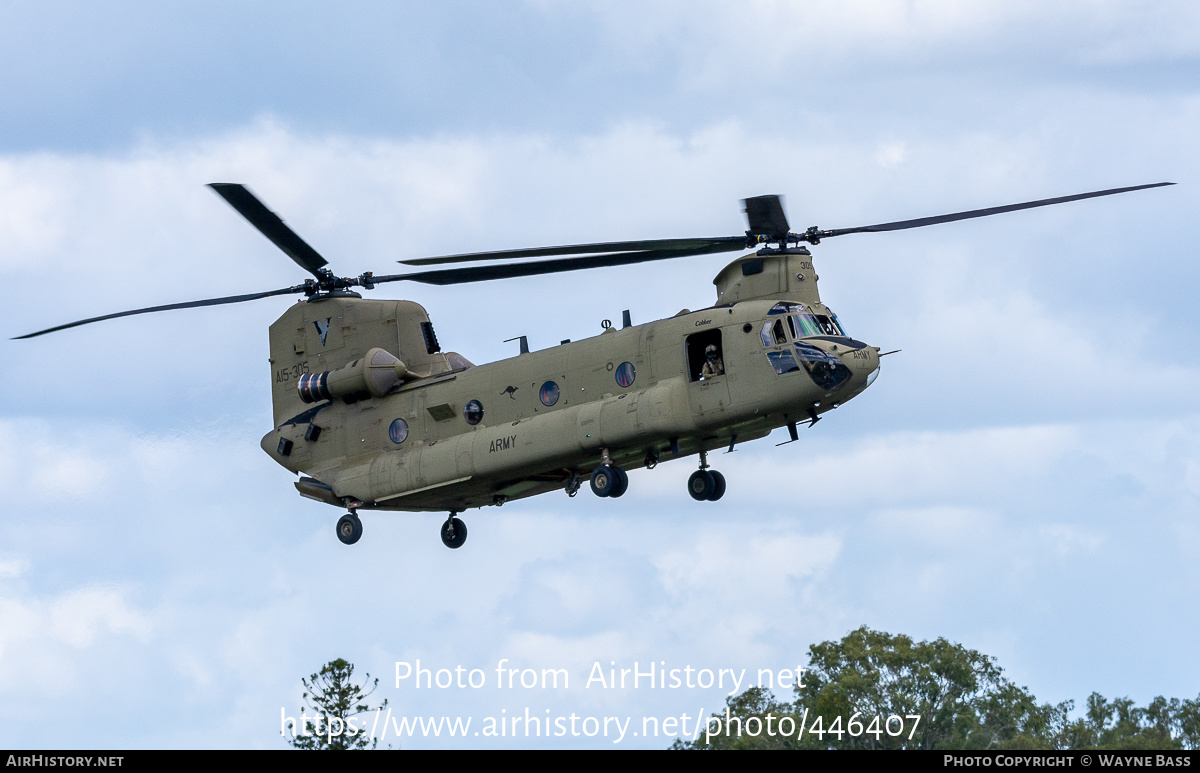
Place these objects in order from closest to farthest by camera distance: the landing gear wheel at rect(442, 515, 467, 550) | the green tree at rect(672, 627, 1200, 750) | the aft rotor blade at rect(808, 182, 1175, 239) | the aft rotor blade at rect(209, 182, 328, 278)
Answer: the aft rotor blade at rect(808, 182, 1175, 239), the aft rotor blade at rect(209, 182, 328, 278), the landing gear wheel at rect(442, 515, 467, 550), the green tree at rect(672, 627, 1200, 750)

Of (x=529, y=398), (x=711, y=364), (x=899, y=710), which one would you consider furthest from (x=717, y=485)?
(x=899, y=710)

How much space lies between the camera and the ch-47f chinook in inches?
1566

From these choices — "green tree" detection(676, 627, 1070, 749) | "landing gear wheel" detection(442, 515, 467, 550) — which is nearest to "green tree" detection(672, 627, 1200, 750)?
"green tree" detection(676, 627, 1070, 749)

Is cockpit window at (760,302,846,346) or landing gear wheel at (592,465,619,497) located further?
landing gear wheel at (592,465,619,497)

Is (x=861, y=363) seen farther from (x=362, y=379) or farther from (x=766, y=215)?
(x=362, y=379)

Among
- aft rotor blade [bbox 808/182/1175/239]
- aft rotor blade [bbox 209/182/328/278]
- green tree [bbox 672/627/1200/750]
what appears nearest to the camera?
aft rotor blade [bbox 808/182/1175/239]

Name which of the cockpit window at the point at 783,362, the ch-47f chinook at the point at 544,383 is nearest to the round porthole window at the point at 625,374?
the ch-47f chinook at the point at 544,383

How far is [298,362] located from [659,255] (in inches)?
437

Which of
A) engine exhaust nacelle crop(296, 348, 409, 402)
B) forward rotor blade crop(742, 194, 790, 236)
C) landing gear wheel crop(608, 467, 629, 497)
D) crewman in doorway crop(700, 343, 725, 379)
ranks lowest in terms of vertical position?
landing gear wheel crop(608, 467, 629, 497)

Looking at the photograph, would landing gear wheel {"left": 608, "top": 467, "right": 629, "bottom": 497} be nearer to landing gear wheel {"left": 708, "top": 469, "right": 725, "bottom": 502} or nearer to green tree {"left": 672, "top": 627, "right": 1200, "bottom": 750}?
landing gear wheel {"left": 708, "top": 469, "right": 725, "bottom": 502}

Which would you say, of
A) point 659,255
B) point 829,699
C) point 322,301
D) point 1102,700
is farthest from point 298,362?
point 1102,700

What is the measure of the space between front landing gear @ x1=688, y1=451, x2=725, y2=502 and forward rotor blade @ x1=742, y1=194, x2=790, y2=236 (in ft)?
16.5
